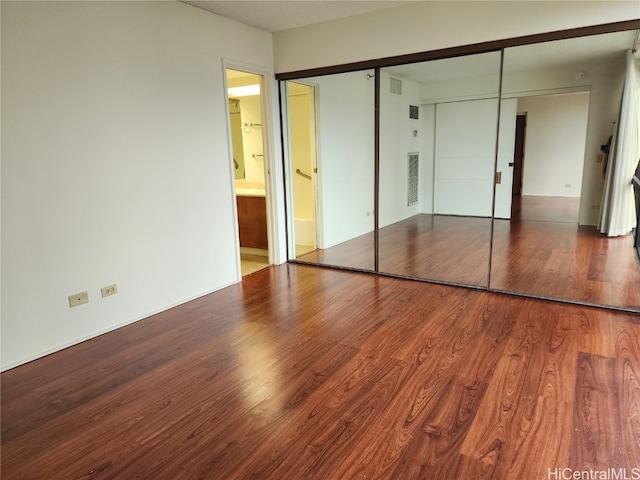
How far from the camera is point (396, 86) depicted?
5.77m

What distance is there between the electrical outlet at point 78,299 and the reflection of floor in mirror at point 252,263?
1.86 metres

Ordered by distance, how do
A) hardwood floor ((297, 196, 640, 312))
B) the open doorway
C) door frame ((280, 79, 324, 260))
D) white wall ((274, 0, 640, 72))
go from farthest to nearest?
the open doorway < door frame ((280, 79, 324, 260)) < hardwood floor ((297, 196, 640, 312)) < white wall ((274, 0, 640, 72))

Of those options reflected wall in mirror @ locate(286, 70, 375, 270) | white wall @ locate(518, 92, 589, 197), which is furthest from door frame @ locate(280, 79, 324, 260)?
white wall @ locate(518, 92, 589, 197)

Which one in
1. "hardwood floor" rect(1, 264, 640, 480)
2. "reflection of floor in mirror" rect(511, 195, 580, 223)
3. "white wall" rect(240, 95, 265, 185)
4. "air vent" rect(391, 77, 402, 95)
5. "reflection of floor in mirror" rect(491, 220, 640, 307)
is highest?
"air vent" rect(391, 77, 402, 95)

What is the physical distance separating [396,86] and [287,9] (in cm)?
241

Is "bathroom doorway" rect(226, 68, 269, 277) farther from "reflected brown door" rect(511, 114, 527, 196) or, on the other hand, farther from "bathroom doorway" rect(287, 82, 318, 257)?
"reflected brown door" rect(511, 114, 527, 196)

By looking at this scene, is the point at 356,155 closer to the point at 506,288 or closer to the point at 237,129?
the point at 237,129

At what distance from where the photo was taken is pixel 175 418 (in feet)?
6.91

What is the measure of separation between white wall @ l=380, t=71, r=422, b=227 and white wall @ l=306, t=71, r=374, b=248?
437 millimetres

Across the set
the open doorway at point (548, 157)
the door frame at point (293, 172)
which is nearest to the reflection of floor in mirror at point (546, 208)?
the open doorway at point (548, 157)

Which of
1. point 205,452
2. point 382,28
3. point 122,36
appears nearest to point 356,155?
point 382,28

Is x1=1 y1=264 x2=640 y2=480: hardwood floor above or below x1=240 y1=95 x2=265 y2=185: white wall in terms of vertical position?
below

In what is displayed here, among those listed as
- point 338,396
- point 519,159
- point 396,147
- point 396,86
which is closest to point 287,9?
point 396,86

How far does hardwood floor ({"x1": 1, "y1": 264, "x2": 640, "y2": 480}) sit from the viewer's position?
70.0 inches
